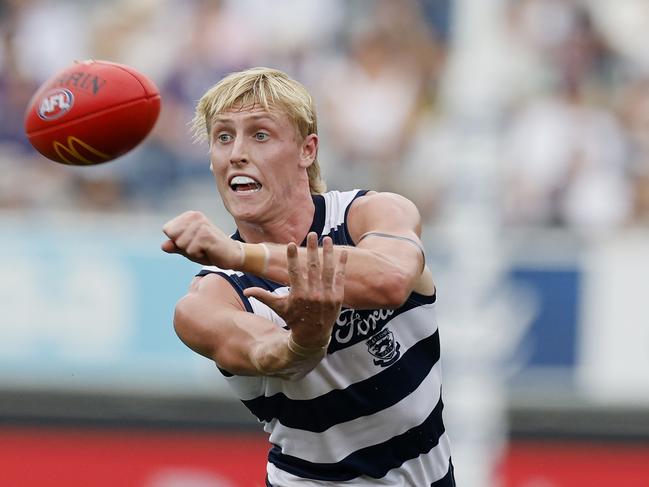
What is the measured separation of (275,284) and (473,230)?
5.40 meters

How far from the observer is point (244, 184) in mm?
5035

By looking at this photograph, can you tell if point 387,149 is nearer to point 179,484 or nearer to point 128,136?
point 179,484

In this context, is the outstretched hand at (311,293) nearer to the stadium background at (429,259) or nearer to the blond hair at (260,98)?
the blond hair at (260,98)

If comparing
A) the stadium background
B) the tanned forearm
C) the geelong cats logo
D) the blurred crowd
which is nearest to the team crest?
the geelong cats logo

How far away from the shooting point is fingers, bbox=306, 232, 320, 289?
4289 millimetres

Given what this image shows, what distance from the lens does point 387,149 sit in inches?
441

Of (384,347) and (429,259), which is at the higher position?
(429,259)

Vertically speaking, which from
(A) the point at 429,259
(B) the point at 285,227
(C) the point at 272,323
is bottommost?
(C) the point at 272,323

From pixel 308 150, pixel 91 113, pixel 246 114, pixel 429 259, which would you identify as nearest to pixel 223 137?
pixel 246 114

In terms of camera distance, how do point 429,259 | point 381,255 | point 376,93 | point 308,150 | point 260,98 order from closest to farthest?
point 381,255 → point 260,98 → point 308,150 → point 429,259 → point 376,93

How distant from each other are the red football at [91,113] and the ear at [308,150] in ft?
2.56

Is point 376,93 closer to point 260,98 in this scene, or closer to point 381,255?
point 260,98

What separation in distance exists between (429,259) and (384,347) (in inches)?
224

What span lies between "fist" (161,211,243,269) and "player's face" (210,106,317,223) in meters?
0.62
